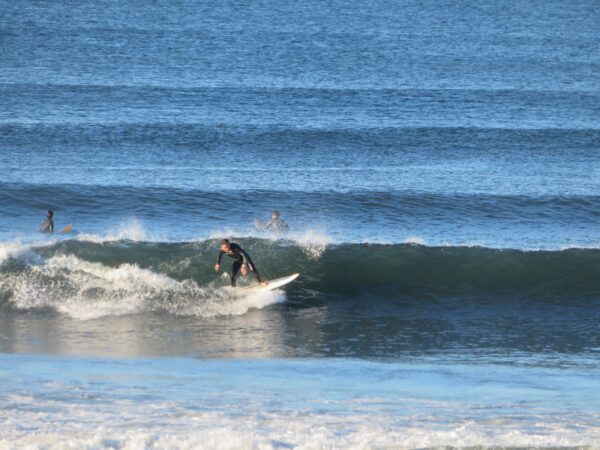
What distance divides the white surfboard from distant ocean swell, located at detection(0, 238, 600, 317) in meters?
0.19

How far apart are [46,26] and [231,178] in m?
33.8

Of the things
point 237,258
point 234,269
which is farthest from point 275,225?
point 237,258

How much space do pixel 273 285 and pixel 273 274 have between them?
210 centimetres

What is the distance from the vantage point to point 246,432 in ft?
40.8

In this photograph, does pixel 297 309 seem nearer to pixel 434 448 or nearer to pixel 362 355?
pixel 362 355

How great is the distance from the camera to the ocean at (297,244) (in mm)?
13547

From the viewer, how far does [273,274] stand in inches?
899

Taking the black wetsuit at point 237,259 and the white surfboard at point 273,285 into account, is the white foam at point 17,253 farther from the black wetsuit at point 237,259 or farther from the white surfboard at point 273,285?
the white surfboard at point 273,285

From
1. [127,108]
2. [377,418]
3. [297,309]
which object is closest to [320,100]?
[127,108]

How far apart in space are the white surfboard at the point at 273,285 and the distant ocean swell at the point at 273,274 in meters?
0.19

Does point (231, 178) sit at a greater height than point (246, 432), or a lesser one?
greater

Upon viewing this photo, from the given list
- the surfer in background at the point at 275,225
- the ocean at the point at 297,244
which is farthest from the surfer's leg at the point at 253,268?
the surfer in background at the point at 275,225

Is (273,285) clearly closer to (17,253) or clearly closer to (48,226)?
(17,253)

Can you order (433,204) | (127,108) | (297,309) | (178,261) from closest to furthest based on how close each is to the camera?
(297,309), (178,261), (433,204), (127,108)
